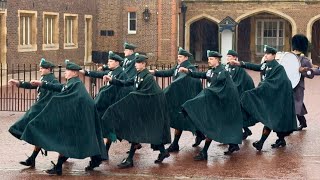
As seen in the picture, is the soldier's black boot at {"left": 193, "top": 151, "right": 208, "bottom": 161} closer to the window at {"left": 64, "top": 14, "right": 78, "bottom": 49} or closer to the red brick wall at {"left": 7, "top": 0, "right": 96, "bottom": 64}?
the red brick wall at {"left": 7, "top": 0, "right": 96, "bottom": 64}

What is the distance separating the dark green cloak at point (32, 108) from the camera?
10.6 metres

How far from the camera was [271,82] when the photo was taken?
12812 millimetres

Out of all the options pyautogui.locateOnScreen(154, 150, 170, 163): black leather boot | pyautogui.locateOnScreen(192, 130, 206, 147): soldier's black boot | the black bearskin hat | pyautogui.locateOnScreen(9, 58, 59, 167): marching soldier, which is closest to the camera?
pyautogui.locateOnScreen(9, 58, 59, 167): marching soldier

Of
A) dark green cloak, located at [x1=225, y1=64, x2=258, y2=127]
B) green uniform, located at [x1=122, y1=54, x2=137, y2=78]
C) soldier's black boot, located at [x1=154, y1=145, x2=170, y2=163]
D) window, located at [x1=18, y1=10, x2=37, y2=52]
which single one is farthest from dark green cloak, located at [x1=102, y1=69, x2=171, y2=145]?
window, located at [x1=18, y1=10, x2=37, y2=52]

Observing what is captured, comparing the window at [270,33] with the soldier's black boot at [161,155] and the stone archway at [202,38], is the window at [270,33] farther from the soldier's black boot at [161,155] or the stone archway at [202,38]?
the soldier's black boot at [161,155]

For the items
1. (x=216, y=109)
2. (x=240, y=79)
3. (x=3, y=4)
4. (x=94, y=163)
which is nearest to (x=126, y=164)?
(x=94, y=163)

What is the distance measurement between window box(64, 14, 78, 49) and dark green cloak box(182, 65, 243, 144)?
24259 mm

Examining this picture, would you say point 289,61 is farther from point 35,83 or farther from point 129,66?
point 35,83

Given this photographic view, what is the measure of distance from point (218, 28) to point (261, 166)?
3135 centimetres

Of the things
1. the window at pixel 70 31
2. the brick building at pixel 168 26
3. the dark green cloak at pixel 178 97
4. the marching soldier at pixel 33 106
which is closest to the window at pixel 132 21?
the brick building at pixel 168 26

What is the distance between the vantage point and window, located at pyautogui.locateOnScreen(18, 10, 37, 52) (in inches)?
1215

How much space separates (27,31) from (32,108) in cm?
2130

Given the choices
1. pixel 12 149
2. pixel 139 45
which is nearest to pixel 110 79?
pixel 12 149

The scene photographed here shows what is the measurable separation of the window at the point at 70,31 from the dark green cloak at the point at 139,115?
24678mm
